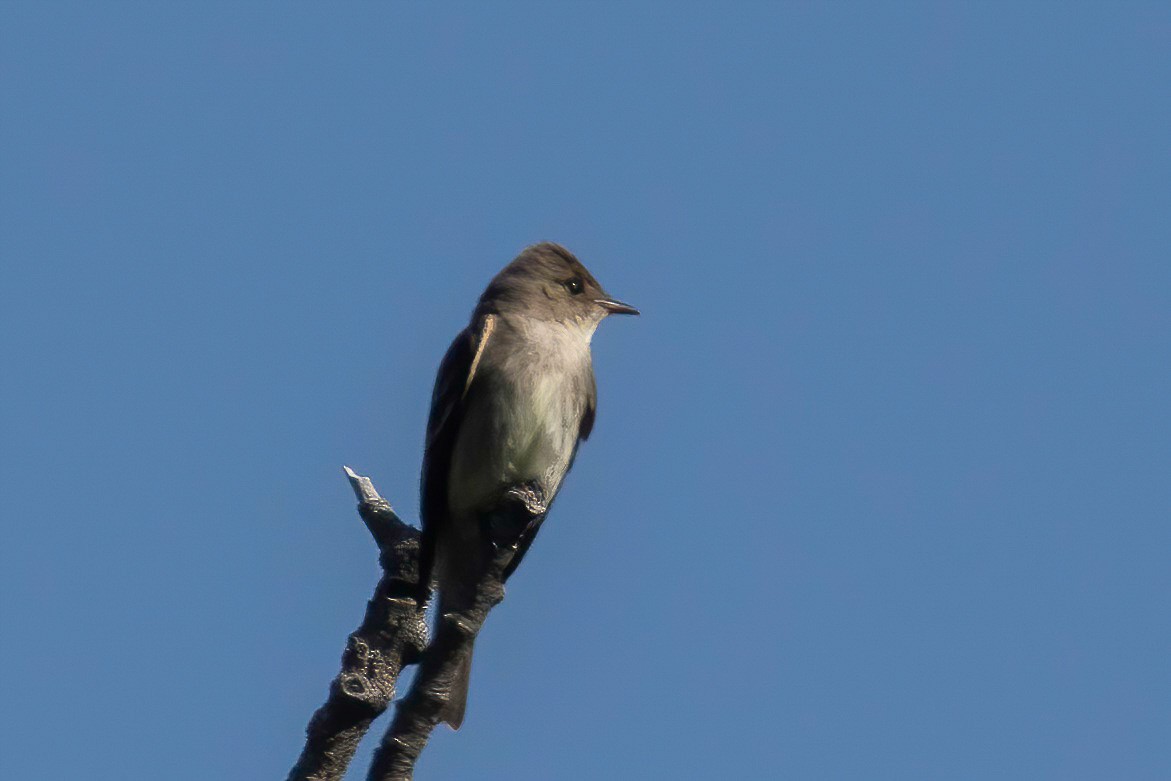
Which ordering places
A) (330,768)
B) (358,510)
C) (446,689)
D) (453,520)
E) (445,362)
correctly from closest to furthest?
(330,768)
(446,689)
(358,510)
(453,520)
(445,362)

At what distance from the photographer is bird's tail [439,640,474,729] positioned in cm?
583

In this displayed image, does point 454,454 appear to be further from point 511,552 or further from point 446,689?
point 446,689

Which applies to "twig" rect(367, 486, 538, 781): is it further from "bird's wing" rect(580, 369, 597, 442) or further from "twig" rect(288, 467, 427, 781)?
"bird's wing" rect(580, 369, 597, 442)

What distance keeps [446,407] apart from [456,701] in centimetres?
340

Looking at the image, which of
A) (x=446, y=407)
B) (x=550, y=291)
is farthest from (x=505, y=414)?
(x=550, y=291)

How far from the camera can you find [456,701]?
599cm

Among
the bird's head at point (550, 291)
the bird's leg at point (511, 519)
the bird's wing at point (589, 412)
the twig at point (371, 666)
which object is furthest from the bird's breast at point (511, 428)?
the twig at point (371, 666)

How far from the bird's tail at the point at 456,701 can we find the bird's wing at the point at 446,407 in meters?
2.27

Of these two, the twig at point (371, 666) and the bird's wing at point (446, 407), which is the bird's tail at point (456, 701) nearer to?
the twig at point (371, 666)

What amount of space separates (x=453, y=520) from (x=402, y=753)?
313 cm

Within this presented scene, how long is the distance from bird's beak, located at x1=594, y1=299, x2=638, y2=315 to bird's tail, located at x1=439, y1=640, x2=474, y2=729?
3.93 meters

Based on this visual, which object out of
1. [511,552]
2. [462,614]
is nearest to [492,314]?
[511,552]

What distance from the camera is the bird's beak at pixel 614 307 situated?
A: 10.1m

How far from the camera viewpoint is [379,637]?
19.2 ft
